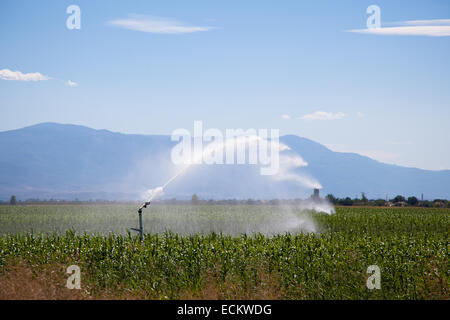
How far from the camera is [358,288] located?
55.3ft

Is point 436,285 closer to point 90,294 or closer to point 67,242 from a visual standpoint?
point 90,294

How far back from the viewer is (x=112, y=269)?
66.6ft

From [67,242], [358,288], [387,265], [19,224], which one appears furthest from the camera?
[19,224]
